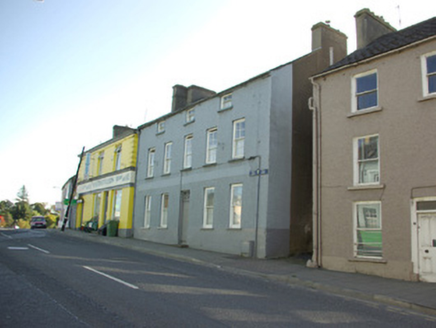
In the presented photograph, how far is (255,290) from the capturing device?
10.0 m

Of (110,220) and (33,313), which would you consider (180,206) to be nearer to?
(110,220)

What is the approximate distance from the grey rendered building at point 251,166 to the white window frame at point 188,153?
57 millimetres

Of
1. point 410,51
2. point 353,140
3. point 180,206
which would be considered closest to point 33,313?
point 353,140

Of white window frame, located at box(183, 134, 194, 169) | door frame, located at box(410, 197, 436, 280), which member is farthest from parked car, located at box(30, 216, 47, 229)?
door frame, located at box(410, 197, 436, 280)

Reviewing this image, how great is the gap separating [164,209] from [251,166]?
27.2ft

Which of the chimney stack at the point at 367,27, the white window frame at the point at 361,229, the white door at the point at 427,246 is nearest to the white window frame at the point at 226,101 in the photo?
the chimney stack at the point at 367,27

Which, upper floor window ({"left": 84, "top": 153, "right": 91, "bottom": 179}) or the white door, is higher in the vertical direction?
upper floor window ({"left": 84, "top": 153, "right": 91, "bottom": 179})

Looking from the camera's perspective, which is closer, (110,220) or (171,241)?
(171,241)

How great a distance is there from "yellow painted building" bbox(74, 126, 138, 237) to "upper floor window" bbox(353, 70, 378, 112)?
17.5 m

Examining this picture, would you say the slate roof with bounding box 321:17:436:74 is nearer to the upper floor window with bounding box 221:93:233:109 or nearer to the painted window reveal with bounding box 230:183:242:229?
the upper floor window with bounding box 221:93:233:109

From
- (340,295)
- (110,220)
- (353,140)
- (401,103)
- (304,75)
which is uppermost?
(304,75)

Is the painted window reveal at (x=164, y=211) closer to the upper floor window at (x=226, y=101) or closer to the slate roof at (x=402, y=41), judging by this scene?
the upper floor window at (x=226, y=101)

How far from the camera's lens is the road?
6672 mm

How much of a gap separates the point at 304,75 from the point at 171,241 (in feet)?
38.3
